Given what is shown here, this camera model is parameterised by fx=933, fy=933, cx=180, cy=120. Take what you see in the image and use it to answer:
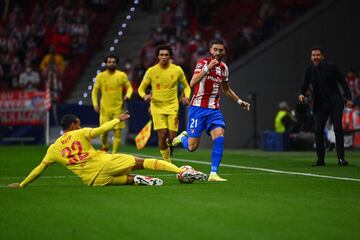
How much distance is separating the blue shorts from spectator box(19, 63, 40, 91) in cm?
1856

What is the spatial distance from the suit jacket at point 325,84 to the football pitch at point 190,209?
311cm

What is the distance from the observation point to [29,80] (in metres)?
32.5

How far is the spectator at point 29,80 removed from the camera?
32500 mm

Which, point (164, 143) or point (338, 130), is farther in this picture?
point (338, 130)

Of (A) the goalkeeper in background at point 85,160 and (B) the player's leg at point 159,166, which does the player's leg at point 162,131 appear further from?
(A) the goalkeeper in background at point 85,160

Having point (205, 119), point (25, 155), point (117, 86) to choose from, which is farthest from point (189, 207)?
point (25, 155)

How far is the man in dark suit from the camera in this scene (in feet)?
60.1

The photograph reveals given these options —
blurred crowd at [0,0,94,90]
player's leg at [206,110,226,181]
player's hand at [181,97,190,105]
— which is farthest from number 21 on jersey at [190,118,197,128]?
blurred crowd at [0,0,94,90]

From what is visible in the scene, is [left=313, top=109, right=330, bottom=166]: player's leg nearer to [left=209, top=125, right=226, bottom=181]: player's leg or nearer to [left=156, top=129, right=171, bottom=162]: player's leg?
[left=156, top=129, right=171, bottom=162]: player's leg

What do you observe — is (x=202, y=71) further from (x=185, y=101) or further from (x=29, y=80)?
(x=29, y=80)

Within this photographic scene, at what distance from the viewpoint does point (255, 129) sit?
30.1 m

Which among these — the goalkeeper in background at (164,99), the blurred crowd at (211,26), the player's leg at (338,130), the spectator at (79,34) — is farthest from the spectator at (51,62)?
the player's leg at (338,130)

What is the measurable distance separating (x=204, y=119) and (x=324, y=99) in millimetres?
4609

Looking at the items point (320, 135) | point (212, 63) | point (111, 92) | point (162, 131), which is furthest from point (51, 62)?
point (212, 63)
